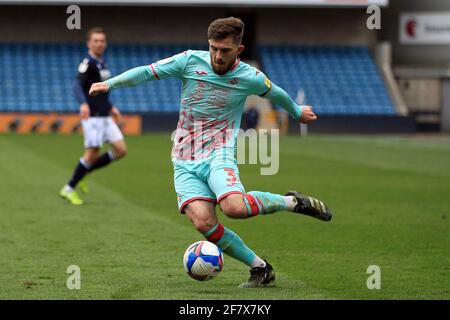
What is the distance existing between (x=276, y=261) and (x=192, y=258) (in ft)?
5.44

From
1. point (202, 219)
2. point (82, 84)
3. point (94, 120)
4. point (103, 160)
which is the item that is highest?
point (82, 84)

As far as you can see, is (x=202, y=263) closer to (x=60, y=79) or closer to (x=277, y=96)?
(x=277, y=96)

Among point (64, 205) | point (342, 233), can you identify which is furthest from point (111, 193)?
point (342, 233)

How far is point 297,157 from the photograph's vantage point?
2642 cm

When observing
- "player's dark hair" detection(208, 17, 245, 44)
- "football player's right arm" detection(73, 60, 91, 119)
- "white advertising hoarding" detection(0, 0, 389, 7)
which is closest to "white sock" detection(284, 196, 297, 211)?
"player's dark hair" detection(208, 17, 245, 44)

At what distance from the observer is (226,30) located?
24.2 ft

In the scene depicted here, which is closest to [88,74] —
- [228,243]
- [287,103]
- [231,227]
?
[231,227]

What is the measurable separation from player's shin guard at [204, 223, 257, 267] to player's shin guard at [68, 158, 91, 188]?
6856 mm

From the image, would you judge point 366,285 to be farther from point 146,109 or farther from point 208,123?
point 146,109

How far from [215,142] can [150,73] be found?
2.43ft

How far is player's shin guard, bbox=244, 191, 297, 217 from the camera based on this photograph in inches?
296

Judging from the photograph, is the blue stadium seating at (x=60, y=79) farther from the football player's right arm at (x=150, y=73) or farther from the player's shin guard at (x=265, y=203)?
the player's shin guard at (x=265, y=203)

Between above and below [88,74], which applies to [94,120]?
below

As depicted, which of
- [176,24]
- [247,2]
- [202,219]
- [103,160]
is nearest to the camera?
[202,219]
